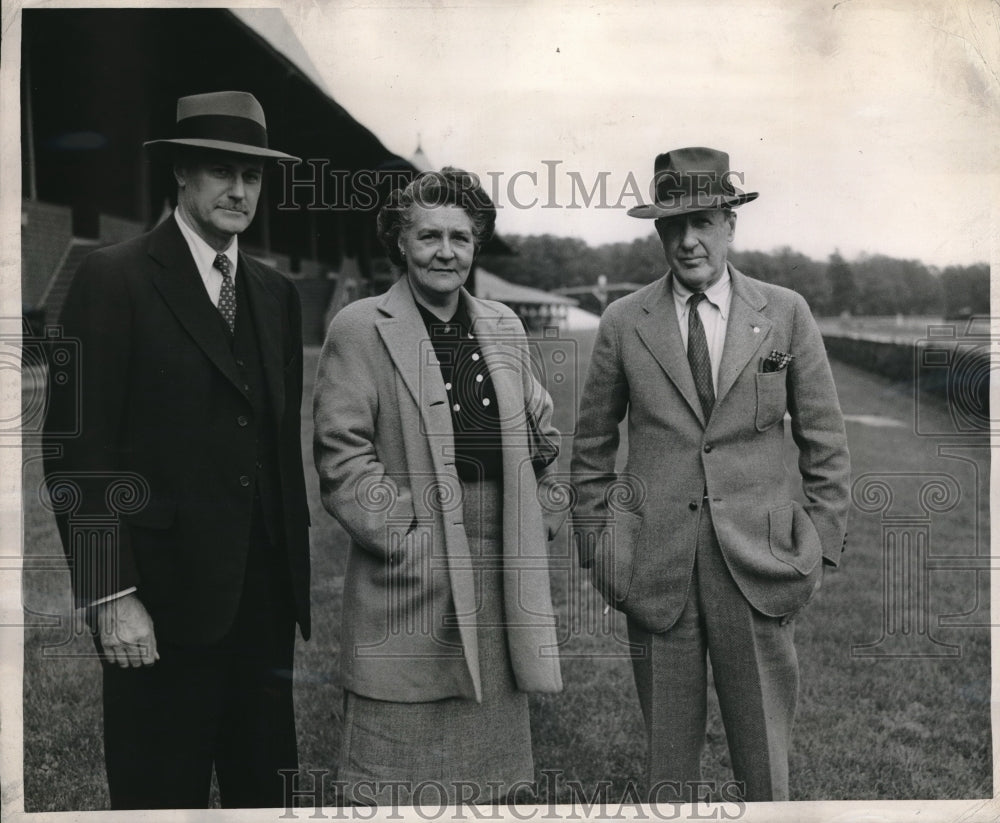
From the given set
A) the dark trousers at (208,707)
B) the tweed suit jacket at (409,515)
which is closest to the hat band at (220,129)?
the tweed suit jacket at (409,515)

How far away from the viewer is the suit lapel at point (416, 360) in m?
3.05

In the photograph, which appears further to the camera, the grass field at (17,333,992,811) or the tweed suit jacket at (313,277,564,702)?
the grass field at (17,333,992,811)

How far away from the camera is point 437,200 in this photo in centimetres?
304

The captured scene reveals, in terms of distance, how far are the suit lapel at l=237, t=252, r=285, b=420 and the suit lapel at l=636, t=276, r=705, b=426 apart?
117cm

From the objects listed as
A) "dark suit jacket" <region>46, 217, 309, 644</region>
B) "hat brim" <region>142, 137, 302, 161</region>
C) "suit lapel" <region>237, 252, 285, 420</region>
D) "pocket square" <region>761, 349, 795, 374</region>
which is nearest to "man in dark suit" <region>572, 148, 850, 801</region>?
"pocket square" <region>761, 349, 795, 374</region>

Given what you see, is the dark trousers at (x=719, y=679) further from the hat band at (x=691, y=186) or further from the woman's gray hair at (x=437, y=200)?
the woman's gray hair at (x=437, y=200)

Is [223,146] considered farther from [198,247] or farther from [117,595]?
[117,595]

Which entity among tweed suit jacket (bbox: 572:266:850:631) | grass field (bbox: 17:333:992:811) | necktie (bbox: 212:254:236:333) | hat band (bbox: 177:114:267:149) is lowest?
grass field (bbox: 17:333:992:811)

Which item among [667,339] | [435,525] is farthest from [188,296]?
[667,339]

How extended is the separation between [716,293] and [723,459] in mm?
546

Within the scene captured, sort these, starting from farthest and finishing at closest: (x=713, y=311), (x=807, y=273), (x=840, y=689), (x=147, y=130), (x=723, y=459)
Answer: (x=840, y=689), (x=807, y=273), (x=147, y=130), (x=713, y=311), (x=723, y=459)

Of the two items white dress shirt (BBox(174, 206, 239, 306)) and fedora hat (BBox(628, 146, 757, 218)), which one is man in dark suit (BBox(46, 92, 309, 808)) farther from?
fedora hat (BBox(628, 146, 757, 218))

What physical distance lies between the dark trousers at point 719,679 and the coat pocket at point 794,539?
0.18 metres

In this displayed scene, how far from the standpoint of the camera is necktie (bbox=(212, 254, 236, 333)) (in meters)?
3.07
